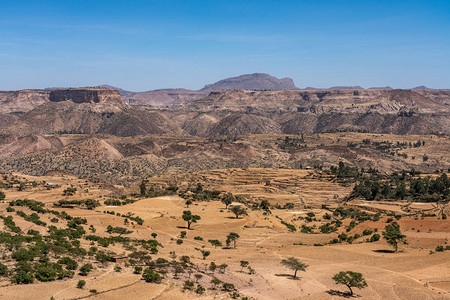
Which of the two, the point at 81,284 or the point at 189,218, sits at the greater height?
the point at 81,284

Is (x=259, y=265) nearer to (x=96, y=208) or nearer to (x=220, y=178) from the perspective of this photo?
(x=96, y=208)

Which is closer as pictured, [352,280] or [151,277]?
[151,277]

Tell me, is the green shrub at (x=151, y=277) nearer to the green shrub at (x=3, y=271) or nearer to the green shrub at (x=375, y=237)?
the green shrub at (x=3, y=271)

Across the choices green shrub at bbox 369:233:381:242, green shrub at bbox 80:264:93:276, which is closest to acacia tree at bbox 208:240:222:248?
green shrub at bbox 369:233:381:242

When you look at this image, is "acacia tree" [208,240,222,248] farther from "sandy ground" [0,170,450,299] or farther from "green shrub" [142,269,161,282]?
"green shrub" [142,269,161,282]

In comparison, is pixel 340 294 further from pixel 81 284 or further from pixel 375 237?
pixel 375 237

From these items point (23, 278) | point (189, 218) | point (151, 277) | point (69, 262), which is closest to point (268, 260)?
point (151, 277)

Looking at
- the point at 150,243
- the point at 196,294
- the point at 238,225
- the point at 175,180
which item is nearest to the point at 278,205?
the point at 238,225

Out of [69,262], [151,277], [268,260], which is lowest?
[268,260]

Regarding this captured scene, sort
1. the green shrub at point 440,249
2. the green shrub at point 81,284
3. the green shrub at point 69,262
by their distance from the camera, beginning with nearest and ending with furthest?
1. the green shrub at point 81,284
2. the green shrub at point 69,262
3. the green shrub at point 440,249

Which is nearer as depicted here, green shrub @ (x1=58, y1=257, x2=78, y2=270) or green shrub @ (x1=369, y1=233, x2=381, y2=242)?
green shrub @ (x1=58, y1=257, x2=78, y2=270)

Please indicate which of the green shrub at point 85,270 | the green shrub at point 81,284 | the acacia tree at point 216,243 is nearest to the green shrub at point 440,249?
the acacia tree at point 216,243
